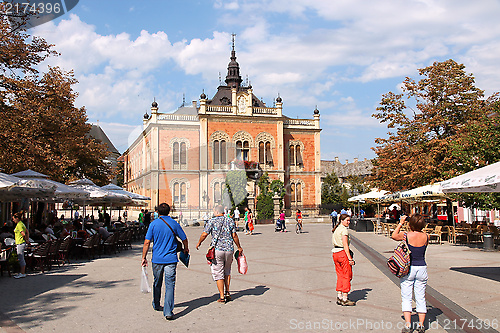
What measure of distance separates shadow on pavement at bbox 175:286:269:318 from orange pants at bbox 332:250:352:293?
70.4 inches

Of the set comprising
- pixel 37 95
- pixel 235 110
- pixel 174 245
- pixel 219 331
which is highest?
pixel 235 110

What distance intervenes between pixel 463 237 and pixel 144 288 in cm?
1673

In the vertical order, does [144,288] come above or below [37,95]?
below

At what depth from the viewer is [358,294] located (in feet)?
29.3

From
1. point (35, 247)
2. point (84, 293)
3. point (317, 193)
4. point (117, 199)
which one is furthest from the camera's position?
point (317, 193)

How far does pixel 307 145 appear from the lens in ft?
185

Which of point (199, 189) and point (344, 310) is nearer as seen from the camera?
point (344, 310)

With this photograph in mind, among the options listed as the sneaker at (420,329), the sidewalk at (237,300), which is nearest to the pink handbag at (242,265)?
the sidewalk at (237,300)

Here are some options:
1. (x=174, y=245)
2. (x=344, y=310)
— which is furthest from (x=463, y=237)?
(x=174, y=245)

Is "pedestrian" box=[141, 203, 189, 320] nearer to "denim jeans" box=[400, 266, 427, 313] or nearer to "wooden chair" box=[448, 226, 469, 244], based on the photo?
"denim jeans" box=[400, 266, 427, 313]

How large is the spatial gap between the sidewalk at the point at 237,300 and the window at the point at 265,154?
40234 millimetres

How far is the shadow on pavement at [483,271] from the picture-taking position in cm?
1078

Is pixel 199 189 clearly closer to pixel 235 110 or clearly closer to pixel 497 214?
pixel 235 110

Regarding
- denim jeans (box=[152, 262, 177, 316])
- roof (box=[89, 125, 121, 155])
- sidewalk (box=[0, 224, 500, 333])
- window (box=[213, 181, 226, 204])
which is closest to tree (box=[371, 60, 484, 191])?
sidewalk (box=[0, 224, 500, 333])
